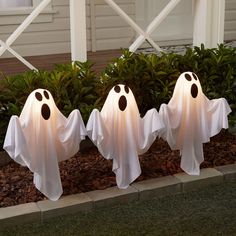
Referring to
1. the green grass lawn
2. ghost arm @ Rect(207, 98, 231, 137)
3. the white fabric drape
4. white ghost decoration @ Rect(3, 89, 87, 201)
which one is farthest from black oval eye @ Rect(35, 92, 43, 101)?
the white fabric drape

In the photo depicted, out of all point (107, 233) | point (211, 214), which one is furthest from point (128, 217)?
point (211, 214)

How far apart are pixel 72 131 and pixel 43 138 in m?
0.21

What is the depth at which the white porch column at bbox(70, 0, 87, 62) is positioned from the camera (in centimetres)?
454

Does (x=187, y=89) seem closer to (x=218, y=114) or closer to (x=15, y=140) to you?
(x=218, y=114)

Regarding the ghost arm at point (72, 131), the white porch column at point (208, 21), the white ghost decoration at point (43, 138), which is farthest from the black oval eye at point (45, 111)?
the white porch column at point (208, 21)

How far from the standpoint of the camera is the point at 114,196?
12.3 feet

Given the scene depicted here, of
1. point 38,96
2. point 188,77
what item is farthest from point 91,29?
point 38,96

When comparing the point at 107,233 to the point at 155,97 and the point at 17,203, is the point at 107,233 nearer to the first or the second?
the point at 17,203

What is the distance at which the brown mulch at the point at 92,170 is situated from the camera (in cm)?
378

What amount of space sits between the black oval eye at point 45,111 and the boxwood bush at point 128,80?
576 mm

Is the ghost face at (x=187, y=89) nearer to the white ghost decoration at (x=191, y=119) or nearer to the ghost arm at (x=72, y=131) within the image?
the white ghost decoration at (x=191, y=119)

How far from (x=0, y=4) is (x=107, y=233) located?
550 centimetres

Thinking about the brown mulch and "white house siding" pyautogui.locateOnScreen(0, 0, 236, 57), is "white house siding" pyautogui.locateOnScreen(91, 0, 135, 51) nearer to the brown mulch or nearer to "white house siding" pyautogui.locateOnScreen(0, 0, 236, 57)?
"white house siding" pyautogui.locateOnScreen(0, 0, 236, 57)

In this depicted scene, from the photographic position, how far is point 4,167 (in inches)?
166
